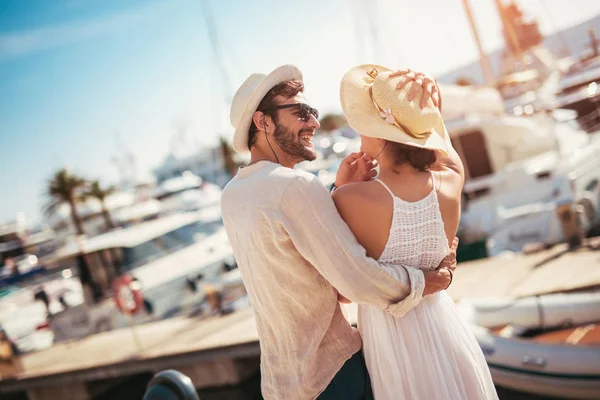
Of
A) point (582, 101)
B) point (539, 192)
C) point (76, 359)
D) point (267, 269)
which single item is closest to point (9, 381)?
point (76, 359)

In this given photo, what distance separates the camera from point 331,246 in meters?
1.52

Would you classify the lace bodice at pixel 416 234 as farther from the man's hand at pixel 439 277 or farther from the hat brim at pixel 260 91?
the hat brim at pixel 260 91

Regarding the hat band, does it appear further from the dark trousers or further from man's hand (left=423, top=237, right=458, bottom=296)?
the dark trousers

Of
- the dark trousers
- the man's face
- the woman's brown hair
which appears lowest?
the dark trousers

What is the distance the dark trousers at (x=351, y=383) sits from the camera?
5.68 feet

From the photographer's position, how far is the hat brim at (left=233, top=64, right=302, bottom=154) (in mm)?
1728

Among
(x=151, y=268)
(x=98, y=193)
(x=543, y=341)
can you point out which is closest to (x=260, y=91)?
(x=543, y=341)

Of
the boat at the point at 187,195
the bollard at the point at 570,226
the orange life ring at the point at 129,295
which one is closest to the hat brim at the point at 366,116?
the bollard at the point at 570,226

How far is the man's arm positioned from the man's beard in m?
0.24

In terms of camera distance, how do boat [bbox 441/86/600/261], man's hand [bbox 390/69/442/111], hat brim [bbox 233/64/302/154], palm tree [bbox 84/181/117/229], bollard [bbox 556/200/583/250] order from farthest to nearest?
palm tree [bbox 84/181/117/229] → boat [bbox 441/86/600/261] → bollard [bbox 556/200/583/250] → hat brim [bbox 233/64/302/154] → man's hand [bbox 390/69/442/111]

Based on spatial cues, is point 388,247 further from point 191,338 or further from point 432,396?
point 191,338

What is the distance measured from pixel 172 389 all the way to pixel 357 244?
165cm

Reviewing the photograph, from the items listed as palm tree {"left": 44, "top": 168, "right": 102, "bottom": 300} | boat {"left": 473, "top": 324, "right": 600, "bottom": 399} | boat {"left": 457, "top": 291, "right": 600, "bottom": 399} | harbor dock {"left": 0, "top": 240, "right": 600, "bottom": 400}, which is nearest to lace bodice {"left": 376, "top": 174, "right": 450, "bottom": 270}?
boat {"left": 457, "top": 291, "right": 600, "bottom": 399}

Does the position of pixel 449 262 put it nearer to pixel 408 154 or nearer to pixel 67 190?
pixel 408 154
